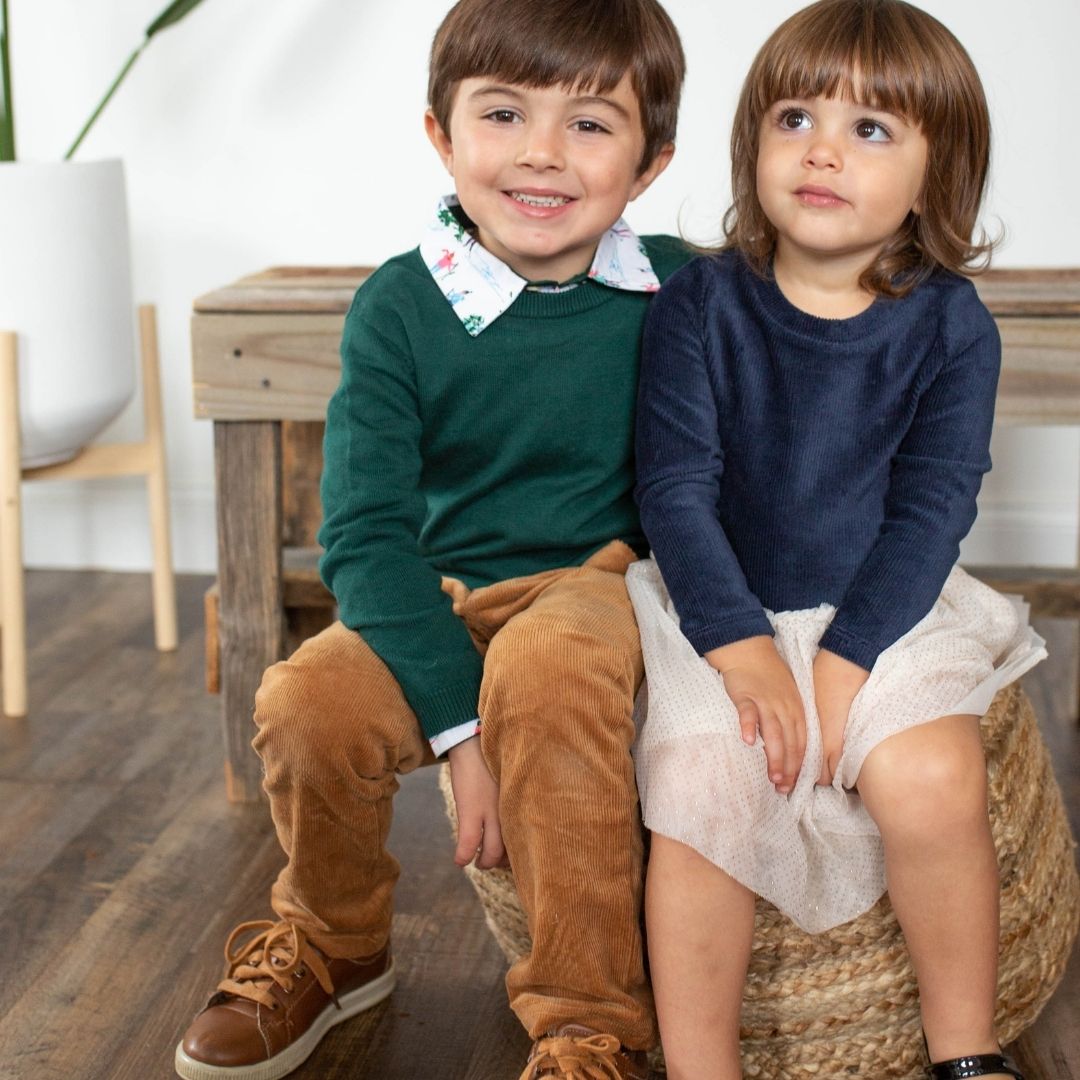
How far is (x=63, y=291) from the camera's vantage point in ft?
6.72

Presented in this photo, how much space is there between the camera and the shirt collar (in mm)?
1316

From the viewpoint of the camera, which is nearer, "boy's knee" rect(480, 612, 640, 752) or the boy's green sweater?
"boy's knee" rect(480, 612, 640, 752)

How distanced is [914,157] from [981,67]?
1183 mm

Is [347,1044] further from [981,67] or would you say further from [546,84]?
[981,67]

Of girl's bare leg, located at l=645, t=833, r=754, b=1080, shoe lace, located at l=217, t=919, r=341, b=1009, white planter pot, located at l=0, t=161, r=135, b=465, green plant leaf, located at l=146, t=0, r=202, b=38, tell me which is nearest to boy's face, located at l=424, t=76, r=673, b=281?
girl's bare leg, located at l=645, t=833, r=754, b=1080

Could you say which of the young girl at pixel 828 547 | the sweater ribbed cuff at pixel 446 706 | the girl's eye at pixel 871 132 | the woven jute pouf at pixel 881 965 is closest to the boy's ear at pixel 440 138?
the young girl at pixel 828 547

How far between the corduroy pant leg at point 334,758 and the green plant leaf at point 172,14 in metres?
1.24

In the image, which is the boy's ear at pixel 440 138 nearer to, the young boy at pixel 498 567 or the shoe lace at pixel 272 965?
the young boy at pixel 498 567

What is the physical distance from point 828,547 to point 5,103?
1.32 metres

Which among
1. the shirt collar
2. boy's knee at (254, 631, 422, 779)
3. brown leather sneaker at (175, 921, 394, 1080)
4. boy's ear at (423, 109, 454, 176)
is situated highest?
boy's ear at (423, 109, 454, 176)

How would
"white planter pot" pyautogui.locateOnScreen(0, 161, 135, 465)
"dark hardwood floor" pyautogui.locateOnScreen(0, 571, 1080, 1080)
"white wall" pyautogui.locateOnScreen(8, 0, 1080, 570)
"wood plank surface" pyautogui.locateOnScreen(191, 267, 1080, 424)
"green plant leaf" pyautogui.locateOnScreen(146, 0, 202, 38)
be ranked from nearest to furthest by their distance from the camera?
"dark hardwood floor" pyautogui.locateOnScreen(0, 571, 1080, 1080) → "wood plank surface" pyautogui.locateOnScreen(191, 267, 1080, 424) → "white planter pot" pyautogui.locateOnScreen(0, 161, 135, 465) → "green plant leaf" pyautogui.locateOnScreen(146, 0, 202, 38) → "white wall" pyautogui.locateOnScreen(8, 0, 1080, 570)

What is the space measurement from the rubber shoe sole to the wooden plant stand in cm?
88

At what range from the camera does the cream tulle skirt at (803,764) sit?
1.13 m

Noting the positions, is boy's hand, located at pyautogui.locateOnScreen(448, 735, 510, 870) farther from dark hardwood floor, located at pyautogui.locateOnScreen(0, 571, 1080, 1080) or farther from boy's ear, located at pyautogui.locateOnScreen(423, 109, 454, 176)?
boy's ear, located at pyautogui.locateOnScreen(423, 109, 454, 176)
